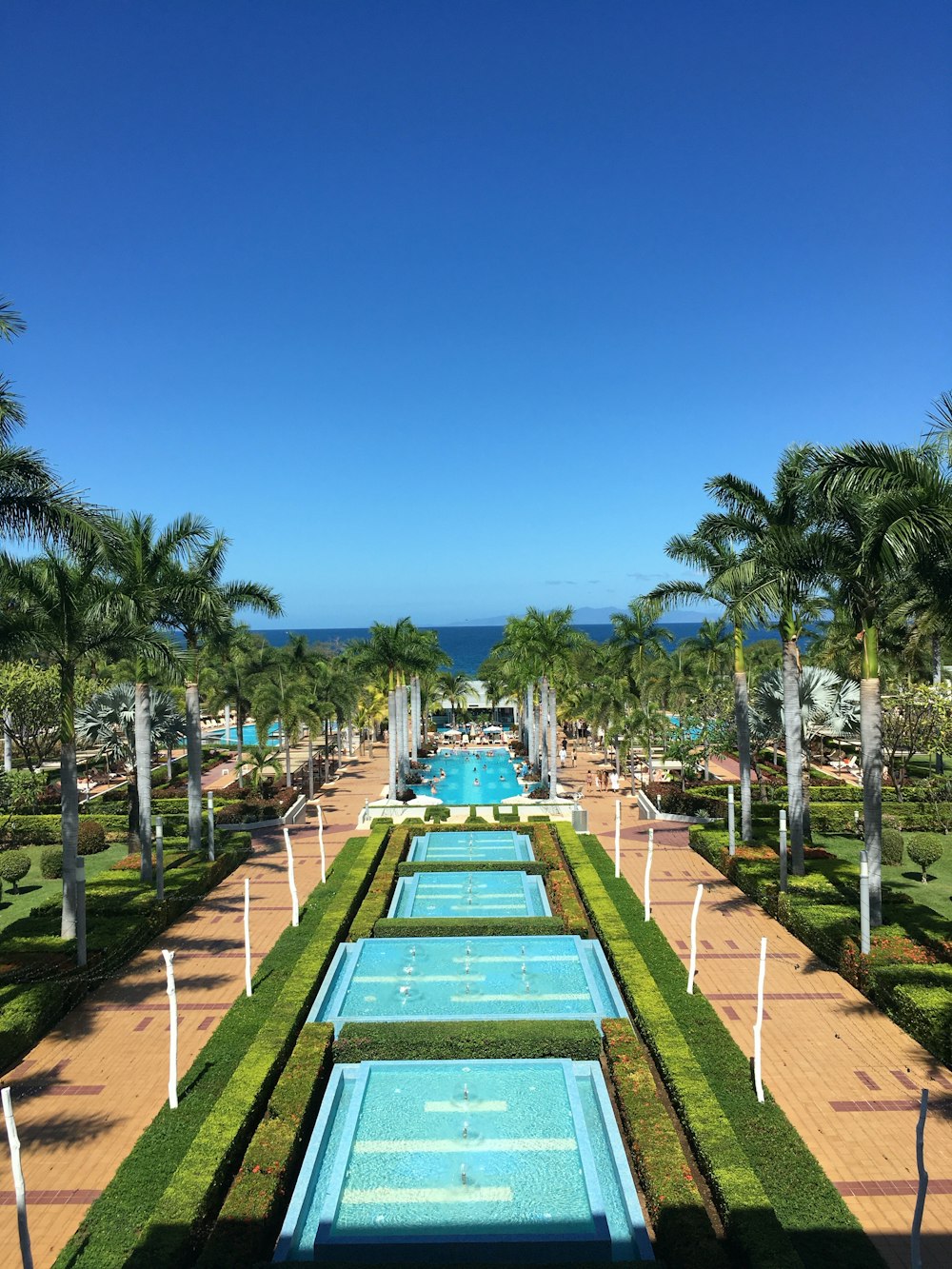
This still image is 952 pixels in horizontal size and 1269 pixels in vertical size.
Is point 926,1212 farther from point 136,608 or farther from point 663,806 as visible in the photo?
point 663,806

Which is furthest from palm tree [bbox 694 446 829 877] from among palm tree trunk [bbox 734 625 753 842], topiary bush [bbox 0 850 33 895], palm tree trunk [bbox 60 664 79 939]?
topiary bush [bbox 0 850 33 895]

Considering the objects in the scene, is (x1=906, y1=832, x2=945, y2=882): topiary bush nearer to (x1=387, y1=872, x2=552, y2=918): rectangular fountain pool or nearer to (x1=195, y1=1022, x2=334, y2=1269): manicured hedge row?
(x1=387, y1=872, x2=552, y2=918): rectangular fountain pool

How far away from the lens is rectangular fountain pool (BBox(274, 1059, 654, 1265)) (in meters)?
9.34

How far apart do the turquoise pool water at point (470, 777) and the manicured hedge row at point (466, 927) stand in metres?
16.1

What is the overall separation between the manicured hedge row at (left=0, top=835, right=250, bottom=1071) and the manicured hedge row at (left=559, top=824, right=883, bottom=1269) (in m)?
9.97

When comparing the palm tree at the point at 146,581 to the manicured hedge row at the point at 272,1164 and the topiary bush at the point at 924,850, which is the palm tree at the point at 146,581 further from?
the topiary bush at the point at 924,850

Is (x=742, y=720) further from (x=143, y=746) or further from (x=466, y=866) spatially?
(x=143, y=746)

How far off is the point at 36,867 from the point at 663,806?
20.9m

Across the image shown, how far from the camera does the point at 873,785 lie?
16.6 metres

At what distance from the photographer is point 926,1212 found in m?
9.33

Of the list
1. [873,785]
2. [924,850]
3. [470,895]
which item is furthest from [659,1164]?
[924,850]

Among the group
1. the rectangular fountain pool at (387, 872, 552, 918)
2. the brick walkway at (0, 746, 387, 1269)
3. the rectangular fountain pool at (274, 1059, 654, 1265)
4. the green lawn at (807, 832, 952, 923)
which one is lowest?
the rectangular fountain pool at (274, 1059, 654, 1265)

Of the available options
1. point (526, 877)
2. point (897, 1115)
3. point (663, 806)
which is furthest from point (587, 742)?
point (897, 1115)

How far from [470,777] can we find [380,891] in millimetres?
24707
